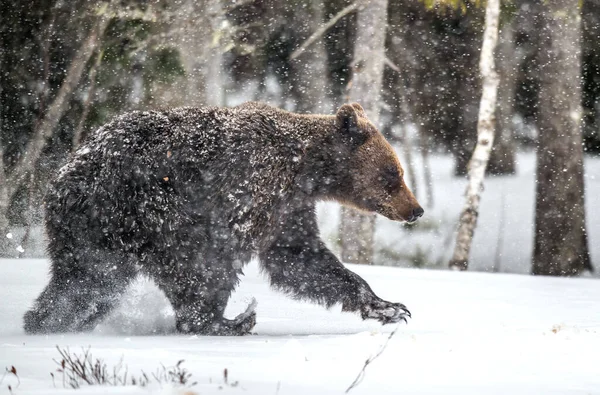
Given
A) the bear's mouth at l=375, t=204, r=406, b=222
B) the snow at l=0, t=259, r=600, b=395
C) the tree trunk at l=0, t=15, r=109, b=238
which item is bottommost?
the snow at l=0, t=259, r=600, b=395

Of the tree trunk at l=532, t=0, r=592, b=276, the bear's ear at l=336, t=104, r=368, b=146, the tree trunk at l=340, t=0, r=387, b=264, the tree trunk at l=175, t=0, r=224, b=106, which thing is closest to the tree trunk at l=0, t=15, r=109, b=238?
the tree trunk at l=175, t=0, r=224, b=106

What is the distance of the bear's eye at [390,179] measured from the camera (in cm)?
621

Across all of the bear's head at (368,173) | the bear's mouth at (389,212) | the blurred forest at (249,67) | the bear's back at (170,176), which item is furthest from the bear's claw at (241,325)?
the blurred forest at (249,67)

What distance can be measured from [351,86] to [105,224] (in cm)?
708

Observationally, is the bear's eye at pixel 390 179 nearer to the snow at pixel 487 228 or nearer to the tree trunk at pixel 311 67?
the tree trunk at pixel 311 67

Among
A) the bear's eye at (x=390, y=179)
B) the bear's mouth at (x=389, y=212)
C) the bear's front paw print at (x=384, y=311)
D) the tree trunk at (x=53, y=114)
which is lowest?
the bear's front paw print at (x=384, y=311)

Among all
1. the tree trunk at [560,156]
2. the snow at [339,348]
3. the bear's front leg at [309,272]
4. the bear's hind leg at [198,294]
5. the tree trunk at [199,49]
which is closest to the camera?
the snow at [339,348]

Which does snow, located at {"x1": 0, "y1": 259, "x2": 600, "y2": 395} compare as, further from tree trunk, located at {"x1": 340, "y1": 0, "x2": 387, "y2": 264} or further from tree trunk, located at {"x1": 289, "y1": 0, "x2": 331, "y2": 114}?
tree trunk, located at {"x1": 289, "y1": 0, "x2": 331, "y2": 114}

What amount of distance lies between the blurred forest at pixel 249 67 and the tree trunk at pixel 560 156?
0.07 meters

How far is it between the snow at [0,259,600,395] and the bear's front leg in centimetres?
25

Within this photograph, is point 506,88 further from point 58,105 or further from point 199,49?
point 58,105

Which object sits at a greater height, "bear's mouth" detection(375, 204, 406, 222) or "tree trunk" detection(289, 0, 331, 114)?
"tree trunk" detection(289, 0, 331, 114)

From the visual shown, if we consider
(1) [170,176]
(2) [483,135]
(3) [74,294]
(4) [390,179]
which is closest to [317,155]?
(4) [390,179]

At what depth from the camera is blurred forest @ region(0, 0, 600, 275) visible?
14.4 metres
